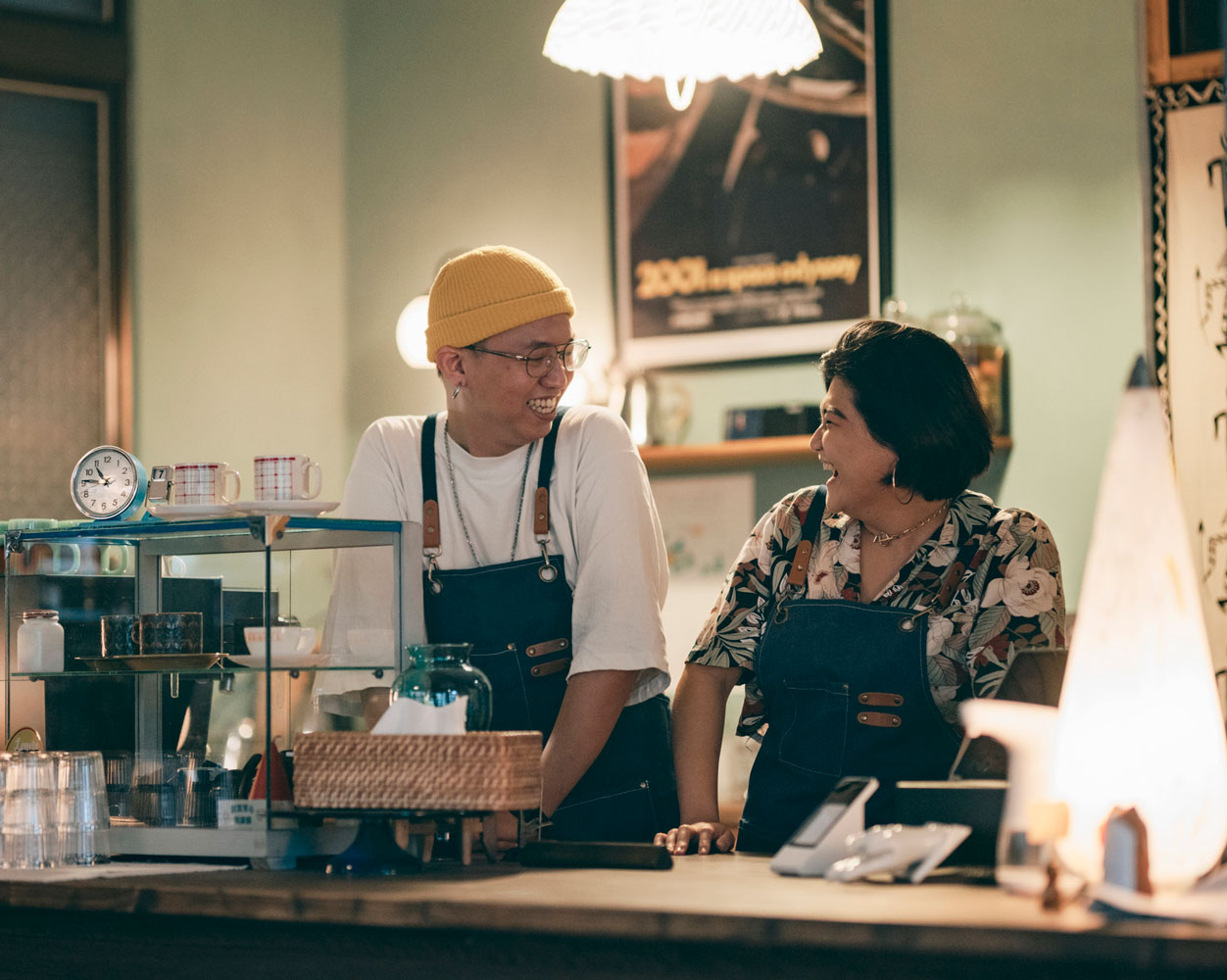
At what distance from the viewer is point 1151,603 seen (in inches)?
58.3

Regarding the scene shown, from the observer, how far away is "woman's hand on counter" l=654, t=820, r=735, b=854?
218 centimetres

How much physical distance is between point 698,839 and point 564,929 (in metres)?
0.74

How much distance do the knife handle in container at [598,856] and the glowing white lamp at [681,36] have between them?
1.48 meters

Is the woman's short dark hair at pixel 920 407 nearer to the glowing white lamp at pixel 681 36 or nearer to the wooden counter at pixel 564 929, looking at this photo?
the glowing white lamp at pixel 681 36

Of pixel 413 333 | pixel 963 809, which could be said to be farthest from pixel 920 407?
pixel 413 333

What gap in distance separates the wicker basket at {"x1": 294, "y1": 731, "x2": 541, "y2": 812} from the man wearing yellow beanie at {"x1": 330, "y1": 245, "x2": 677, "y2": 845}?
Answer: 49cm

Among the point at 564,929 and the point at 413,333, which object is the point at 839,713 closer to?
the point at 564,929

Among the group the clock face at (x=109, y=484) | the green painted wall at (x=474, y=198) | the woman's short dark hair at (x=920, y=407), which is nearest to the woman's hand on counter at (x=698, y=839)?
the woman's short dark hair at (x=920, y=407)

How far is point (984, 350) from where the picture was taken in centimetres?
423

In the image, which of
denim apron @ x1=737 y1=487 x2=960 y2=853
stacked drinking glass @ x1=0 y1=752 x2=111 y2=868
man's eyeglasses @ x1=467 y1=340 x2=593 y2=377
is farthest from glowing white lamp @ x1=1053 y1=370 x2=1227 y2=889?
stacked drinking glass @ x1=0 y1=752 x2=111 y2=868

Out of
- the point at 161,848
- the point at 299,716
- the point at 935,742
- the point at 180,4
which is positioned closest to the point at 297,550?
the point at 299,716

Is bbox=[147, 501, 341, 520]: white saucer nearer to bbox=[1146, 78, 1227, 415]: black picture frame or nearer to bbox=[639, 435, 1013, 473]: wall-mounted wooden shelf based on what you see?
bbox=[639, 435, 1013, 473]: wall-mounted wooden shelf

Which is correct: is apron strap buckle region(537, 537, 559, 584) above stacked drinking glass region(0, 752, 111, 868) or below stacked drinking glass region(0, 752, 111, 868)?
above

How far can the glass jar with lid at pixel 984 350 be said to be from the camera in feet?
13.9
